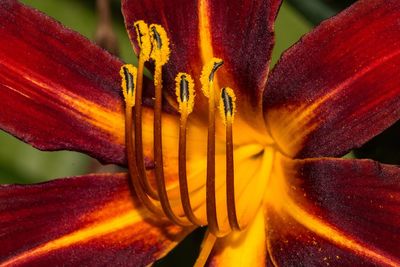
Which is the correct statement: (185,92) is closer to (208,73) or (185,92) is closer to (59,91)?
(208,73)

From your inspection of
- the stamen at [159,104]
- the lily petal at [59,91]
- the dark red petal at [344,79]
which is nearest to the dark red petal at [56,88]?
the lily petal at [59,91]

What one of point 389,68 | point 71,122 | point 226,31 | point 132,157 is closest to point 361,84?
point 389,68

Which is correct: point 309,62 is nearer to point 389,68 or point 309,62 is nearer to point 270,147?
point 389,68

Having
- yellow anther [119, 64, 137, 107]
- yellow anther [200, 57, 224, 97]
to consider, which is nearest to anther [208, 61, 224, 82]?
yellow anther [200, 57, 224, 97]

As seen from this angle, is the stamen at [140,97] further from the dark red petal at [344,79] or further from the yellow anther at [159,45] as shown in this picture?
the dark red petal at [344,79]

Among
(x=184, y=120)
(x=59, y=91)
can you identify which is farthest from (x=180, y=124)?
(x=59, y=91)
